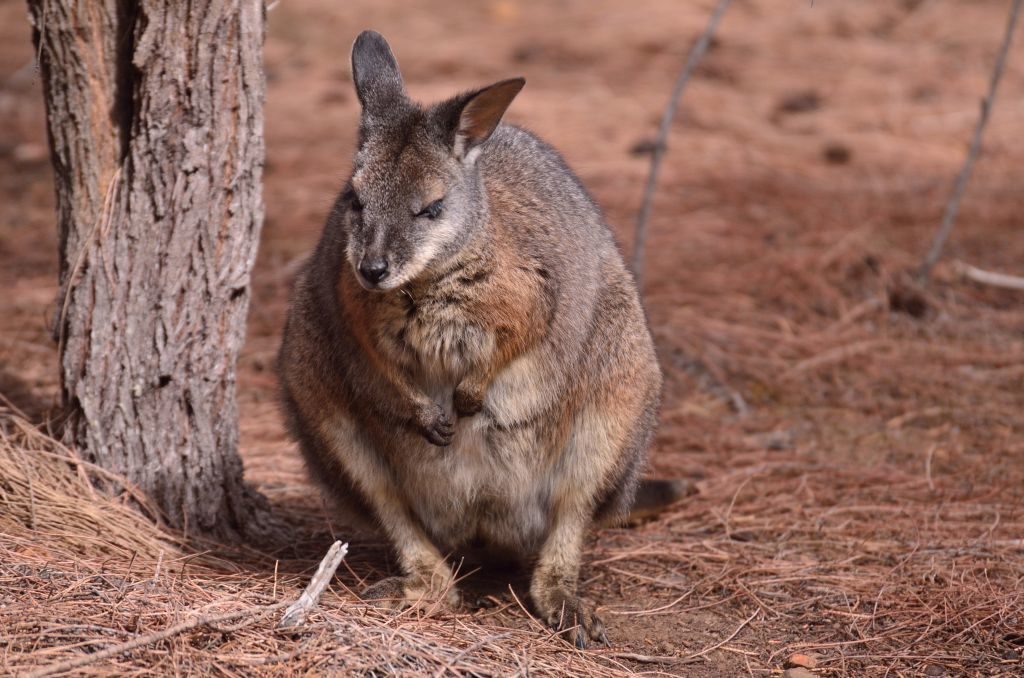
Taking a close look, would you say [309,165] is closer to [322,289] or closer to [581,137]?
[581,137]

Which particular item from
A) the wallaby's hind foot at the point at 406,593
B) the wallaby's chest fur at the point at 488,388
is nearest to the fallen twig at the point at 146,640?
the wallaby's hind foot at the point at 406,593

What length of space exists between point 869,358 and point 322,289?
3184 millimetres

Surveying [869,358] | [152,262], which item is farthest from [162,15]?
[869,358]

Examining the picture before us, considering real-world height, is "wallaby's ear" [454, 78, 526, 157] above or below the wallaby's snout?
above

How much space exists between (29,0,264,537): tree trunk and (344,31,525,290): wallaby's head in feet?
1.73

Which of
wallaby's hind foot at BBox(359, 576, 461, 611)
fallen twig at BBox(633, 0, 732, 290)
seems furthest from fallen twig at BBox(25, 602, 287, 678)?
fallen twig at BBox(633, 0, 732, 290)

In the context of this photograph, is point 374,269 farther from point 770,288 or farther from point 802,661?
point 770,288

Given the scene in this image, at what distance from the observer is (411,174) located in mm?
3324

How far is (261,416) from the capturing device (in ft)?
17.4

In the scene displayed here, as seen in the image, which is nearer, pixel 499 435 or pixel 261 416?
pixel 499 435

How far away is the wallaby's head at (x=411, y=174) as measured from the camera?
3.21 meters

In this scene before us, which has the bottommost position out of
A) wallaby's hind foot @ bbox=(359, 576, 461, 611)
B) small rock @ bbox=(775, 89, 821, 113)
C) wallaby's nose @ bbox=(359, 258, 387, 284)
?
wallaby's hind foot @ bbox=(359, 576, 461, 611)

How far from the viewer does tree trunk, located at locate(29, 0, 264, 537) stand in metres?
3.64

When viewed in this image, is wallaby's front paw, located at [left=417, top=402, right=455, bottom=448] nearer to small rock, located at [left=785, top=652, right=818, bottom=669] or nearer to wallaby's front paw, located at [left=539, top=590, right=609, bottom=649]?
wallaby's front paw, located at [left=539, top=590, right=609, bottom=649]
